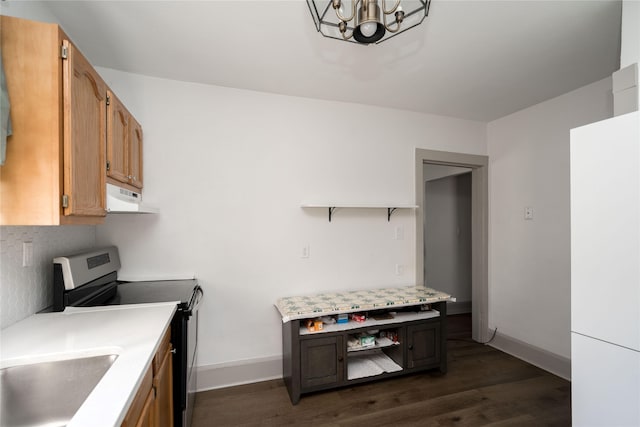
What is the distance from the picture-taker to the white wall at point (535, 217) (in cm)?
253

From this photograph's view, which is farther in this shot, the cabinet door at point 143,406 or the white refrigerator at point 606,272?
the white refrigerator at point 606,272

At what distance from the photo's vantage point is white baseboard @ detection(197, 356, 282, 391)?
7.59ft

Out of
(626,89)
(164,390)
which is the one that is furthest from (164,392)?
(626,89)

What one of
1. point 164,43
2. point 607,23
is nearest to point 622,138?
point 607,23

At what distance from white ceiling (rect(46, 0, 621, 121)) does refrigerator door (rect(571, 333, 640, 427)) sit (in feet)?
5.63

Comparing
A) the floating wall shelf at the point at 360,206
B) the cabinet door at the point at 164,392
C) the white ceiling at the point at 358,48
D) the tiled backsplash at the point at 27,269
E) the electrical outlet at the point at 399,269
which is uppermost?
the white ceiling at the point at 358,48

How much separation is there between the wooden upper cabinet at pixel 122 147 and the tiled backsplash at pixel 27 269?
0.45m

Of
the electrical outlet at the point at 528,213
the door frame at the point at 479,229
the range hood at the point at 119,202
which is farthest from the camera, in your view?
the door frame at the point at 479,229

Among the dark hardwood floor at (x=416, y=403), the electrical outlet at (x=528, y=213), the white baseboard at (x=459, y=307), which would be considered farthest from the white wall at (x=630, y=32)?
the white baseboard at (x=459, y=307)

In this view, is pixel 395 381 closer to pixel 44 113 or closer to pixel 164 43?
pixel 44 113

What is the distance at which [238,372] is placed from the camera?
2.39 meters

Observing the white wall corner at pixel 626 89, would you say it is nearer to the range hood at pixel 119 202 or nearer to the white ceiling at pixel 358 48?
the white ceiling at pixel 358 48

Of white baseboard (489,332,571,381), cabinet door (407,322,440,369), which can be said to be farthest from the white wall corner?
white baseboard (489,332,571,381)

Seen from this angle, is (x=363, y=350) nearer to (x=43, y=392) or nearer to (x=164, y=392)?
(x=164, y=392)
